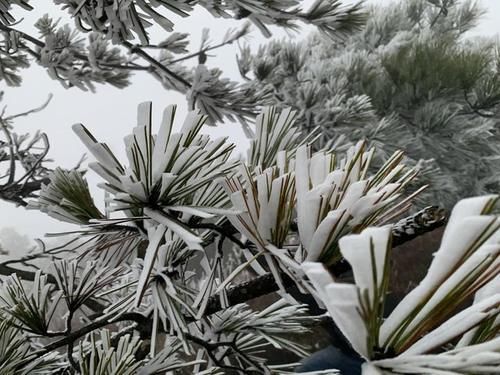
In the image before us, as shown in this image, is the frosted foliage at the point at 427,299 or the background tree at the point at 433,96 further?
the background tree at the point at 433,96

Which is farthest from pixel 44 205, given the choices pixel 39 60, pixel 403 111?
pixel 403 111

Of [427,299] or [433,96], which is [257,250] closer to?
[427,299]

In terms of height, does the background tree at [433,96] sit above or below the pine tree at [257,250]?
above

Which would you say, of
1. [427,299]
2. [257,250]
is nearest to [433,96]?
[257,250]

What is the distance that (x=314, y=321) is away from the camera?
0.48 m

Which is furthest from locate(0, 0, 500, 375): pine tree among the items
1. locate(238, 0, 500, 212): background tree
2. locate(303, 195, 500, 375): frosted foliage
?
locate(238, 0, 500, 212): background tree

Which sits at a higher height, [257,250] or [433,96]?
[433,96]

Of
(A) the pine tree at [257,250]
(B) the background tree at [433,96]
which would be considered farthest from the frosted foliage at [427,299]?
(B) the background tree at [433,96]

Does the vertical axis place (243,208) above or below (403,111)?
below

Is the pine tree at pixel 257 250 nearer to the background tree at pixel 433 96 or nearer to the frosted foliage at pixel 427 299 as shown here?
the frosted foliage at pixel 427 299

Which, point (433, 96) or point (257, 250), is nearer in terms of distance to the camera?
point (257, 250)

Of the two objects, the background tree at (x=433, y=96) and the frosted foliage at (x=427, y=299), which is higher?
the background tree at (x=433, y=96)

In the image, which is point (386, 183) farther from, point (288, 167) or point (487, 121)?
point (487, 121)

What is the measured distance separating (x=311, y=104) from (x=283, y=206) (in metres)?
2.50
